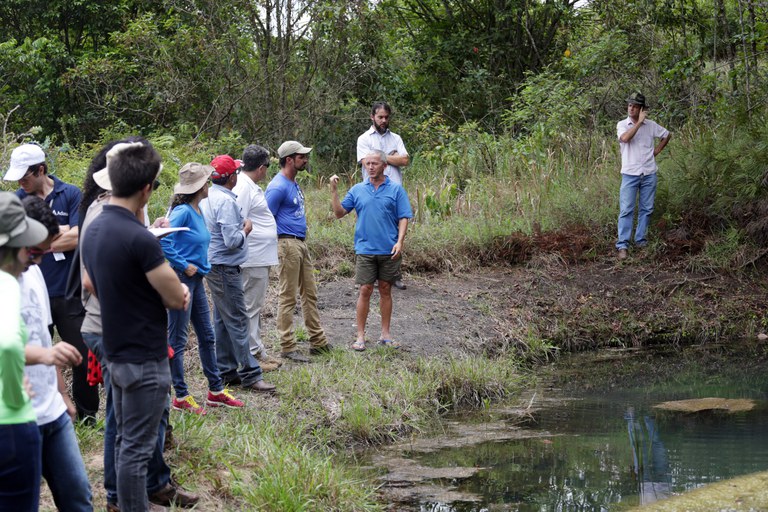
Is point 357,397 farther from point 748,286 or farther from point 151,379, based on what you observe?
point 748,286

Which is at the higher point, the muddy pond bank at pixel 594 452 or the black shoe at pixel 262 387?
the black shoe at pixel 262 387

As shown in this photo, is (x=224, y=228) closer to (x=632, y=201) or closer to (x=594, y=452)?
(x=594, y=452)

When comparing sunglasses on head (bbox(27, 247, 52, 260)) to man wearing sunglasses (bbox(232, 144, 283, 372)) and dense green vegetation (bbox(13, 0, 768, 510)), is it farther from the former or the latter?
man wearing sunglasses (bbox(232, 144, 283, 372))

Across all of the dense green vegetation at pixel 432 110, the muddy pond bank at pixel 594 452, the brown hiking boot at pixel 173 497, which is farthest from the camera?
the dense green vegetation at pixel 432 110

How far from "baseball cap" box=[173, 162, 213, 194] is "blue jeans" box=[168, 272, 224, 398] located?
1.84 feet

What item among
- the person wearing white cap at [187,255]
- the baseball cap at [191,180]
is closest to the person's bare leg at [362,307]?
the person wearing white cap at [187,255]

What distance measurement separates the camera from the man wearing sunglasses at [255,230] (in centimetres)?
737

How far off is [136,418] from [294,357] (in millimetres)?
4214

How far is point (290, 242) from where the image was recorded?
7.99 meters

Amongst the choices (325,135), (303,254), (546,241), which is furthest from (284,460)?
(325,135)

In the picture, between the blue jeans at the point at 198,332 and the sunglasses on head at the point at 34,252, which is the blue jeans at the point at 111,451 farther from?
the blue jeans at the point at 198,332

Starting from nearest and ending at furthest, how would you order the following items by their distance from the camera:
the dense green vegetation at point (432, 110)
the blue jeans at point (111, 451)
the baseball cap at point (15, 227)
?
the baseball cap at point (15, 227) → the blue jeans at point (111, 451) → the dense green vegetation at point (432, 110)

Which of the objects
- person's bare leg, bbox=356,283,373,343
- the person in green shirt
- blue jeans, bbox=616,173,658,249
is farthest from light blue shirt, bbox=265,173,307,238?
blue jeans, bbox=616,173,658,249

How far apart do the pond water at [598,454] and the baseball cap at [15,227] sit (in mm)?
3214
